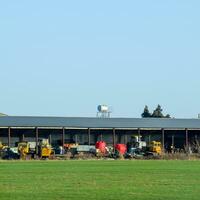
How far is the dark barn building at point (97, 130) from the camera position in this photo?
85625 mm

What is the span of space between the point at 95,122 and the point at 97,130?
10.0 ft

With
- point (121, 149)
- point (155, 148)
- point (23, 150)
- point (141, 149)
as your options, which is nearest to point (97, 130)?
point (141, 149)

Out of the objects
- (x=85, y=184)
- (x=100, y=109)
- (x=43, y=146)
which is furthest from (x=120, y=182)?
(x=100, y=109)

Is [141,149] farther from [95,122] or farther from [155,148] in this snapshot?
[95,122]

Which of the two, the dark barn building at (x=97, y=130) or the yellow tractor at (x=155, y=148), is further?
the dark barn building at (x=97, y=130)

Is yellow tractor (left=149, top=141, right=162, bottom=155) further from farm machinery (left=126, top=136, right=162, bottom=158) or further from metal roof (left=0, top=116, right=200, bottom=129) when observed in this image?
metal roof (left=0, top=116, right=200, bottom=129)

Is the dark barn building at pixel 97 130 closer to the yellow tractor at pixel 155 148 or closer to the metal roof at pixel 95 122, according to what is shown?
the metal roof at pixel 95 122

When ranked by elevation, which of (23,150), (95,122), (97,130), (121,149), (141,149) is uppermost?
(95,122)

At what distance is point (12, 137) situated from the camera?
88.8 metres

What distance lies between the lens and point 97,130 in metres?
91.6

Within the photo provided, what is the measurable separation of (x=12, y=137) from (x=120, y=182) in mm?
59836

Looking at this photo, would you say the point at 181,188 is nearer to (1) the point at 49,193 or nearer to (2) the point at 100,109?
(1) the point at 49,193

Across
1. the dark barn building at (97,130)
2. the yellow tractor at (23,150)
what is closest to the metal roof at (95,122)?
the dark barn building at (97,130)

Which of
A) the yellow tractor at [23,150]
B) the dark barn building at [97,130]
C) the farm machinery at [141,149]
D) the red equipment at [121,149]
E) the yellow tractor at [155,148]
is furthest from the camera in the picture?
the dark barn building at [97,130]
